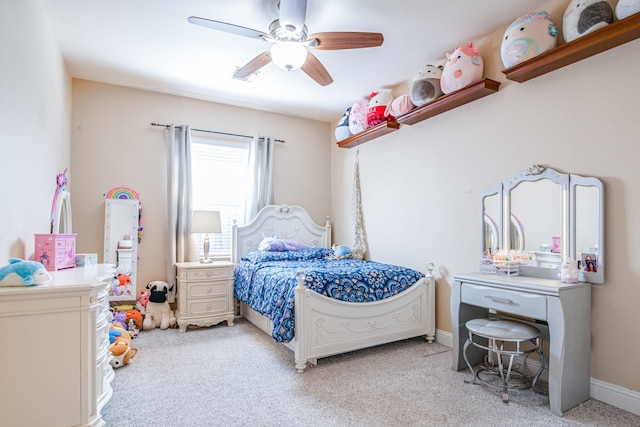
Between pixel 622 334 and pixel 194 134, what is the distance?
4.41 m

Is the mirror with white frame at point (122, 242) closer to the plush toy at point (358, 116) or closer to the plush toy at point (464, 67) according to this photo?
the plush toy at point (358, 116)

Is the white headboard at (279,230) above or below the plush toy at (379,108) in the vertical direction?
below

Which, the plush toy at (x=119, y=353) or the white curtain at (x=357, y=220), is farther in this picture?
the white curtain at (x=357, y=220)

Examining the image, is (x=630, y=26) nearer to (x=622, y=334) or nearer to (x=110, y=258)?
(x=622, y=334)

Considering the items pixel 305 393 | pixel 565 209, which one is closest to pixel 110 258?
pixel 305 393

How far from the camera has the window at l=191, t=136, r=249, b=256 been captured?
439cm

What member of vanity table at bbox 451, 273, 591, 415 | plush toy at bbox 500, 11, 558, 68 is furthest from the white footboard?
plush toy at bbox 500, 11, 558, 68

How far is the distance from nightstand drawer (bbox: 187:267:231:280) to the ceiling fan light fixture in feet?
7.67

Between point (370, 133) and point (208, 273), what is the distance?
241 cm

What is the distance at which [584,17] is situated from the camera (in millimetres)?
2154

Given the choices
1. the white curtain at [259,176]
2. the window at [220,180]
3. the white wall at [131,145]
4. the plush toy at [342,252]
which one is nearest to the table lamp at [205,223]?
the window at [220,180]

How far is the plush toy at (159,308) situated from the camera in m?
3.81

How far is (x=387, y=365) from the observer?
110 inches

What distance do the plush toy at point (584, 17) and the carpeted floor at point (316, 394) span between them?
233cm
